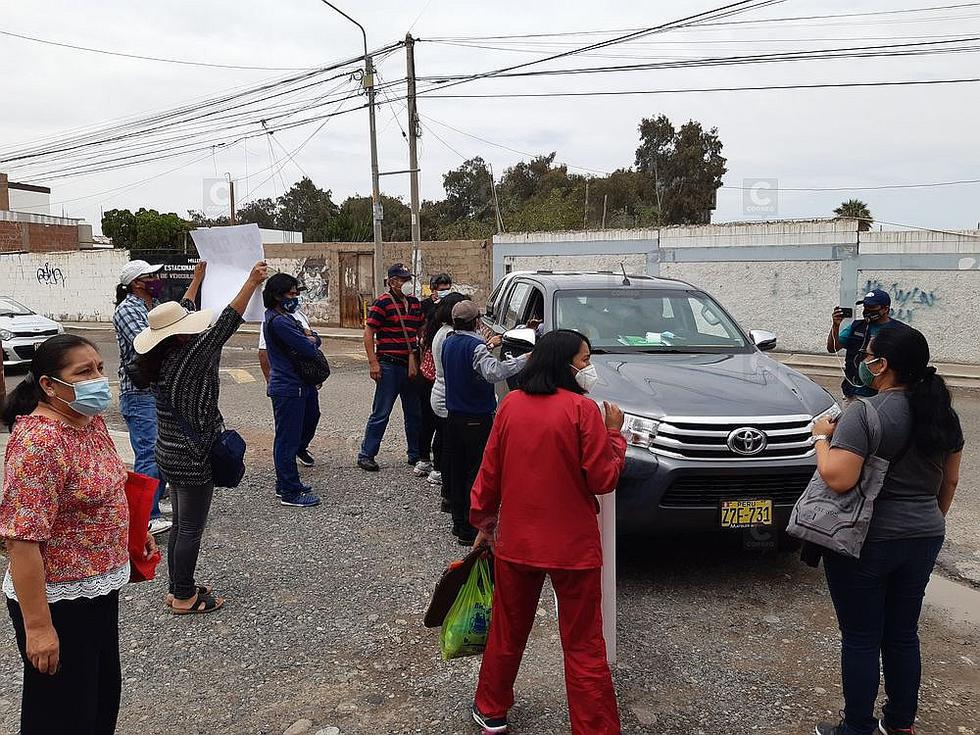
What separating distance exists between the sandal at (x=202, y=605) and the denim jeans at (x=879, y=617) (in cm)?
316

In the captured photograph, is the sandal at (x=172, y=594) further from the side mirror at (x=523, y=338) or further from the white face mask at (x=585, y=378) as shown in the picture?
the white face mask at (x=585, y=378)

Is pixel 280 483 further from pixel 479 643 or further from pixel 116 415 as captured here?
pixel 116 415

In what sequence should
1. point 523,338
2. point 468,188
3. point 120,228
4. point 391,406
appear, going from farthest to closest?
point 468,188, point 120,228, point 391,406, point 523,338

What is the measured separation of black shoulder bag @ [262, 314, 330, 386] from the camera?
19.9 ft

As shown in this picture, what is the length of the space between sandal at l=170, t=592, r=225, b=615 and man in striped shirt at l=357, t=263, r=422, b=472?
9.61 feet

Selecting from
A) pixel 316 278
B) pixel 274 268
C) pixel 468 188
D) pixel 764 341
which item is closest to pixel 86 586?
pixel 764 341

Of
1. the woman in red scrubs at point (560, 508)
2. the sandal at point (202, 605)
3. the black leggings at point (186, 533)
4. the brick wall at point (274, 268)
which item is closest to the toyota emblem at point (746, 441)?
the woman in red scrubs at point (560, 508)

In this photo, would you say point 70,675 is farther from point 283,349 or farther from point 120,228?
point 120,228

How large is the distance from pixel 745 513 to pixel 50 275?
28.3 meters

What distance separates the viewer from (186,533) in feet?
14.0

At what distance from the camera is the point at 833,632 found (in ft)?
13.8

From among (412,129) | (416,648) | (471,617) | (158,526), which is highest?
(412,129)

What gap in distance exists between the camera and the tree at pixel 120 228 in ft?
144

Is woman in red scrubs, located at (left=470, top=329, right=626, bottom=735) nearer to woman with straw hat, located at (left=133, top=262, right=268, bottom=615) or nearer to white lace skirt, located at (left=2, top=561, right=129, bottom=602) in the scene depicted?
white lace skirt, located at (left=2, top=561, right=129, bottom=602)
